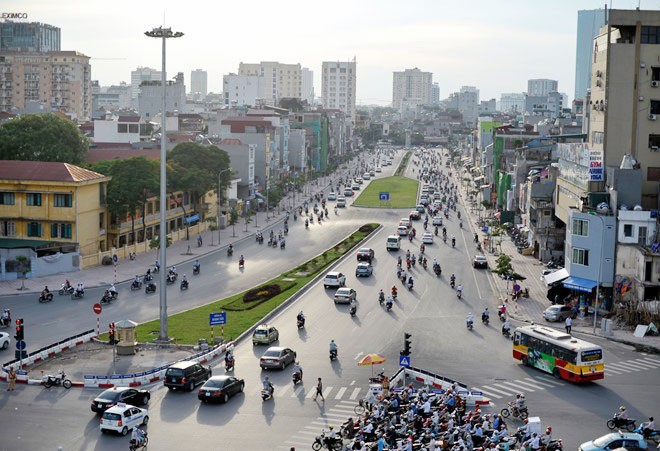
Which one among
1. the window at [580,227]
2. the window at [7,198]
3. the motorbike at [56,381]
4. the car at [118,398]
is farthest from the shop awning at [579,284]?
the window at [7,198]

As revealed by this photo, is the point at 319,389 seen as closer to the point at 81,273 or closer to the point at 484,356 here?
the point at 484,356

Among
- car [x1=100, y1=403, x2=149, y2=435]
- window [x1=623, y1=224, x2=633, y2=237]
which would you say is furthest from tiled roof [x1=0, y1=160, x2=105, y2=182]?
window [x1=623, y1=224, x2=633, y2=237]

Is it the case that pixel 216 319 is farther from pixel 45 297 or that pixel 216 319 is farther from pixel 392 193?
pixel 392 193

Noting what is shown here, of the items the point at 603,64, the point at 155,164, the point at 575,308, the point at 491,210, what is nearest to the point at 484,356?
the point at 575,308

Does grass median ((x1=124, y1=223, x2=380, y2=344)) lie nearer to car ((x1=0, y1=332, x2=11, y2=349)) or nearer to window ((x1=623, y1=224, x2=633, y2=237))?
car ((x1=0, y1=332, x2=11, y2=349))

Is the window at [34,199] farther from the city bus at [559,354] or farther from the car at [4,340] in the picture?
the city bus at [559,354]
